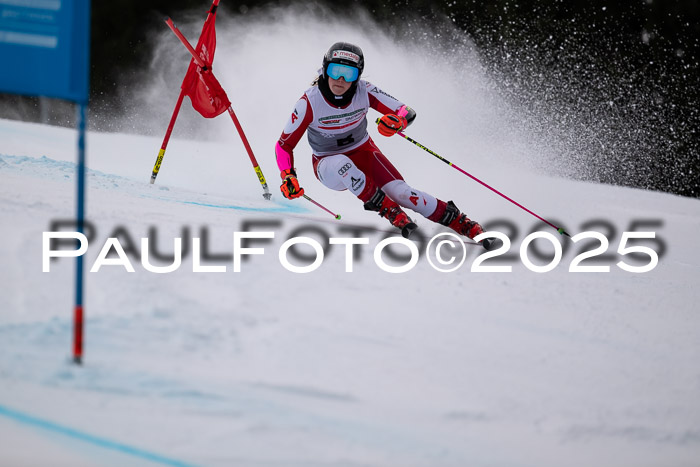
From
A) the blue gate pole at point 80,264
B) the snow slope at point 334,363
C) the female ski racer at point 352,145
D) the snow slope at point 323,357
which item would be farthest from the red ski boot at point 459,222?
the blue gate pole at point 80,264

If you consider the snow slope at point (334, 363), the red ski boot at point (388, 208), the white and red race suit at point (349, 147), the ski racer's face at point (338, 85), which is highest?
the ski racer's face at point (338, 85)

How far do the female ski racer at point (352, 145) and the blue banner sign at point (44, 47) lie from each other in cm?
207

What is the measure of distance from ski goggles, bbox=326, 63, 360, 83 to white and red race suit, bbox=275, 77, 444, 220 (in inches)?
7.9

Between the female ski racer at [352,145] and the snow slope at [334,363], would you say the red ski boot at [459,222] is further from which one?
the snow slope at [334,363]

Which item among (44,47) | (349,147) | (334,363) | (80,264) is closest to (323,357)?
(334,363)

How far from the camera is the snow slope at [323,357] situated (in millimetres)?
2043

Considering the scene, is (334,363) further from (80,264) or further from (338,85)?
(338,85)

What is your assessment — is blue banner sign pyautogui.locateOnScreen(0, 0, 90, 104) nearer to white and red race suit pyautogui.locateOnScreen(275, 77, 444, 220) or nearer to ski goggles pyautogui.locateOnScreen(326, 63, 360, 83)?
ski goggles pyautogui.locateOnScreen(326, 63, 360, 83)

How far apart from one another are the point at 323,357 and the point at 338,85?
214 cm

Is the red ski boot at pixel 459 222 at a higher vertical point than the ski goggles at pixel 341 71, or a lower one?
lower

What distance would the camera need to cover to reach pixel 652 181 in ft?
33.4

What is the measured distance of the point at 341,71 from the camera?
3998 millimetres

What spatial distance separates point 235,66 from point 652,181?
6.67m

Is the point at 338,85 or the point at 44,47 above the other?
the point at 338,85
